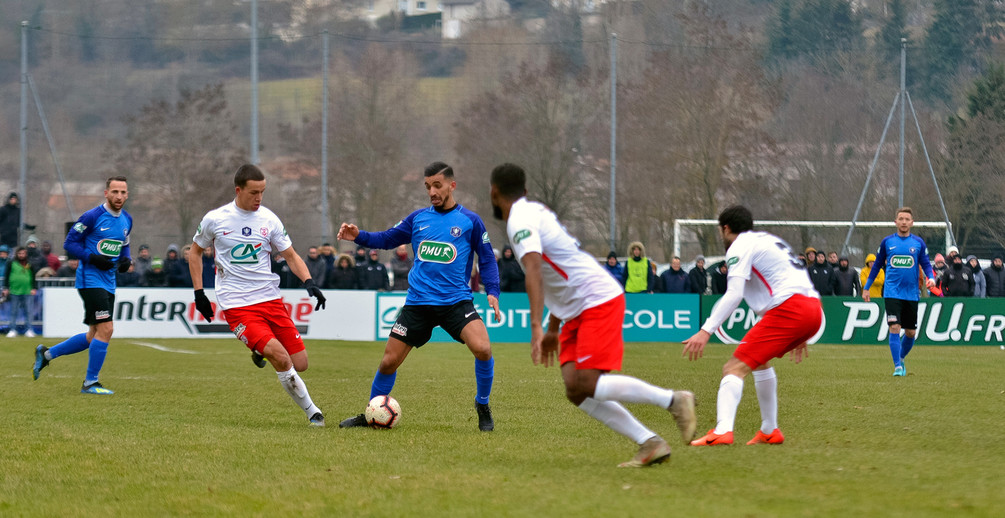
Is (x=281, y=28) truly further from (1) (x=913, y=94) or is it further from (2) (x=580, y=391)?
(2) (x=580, y=391)

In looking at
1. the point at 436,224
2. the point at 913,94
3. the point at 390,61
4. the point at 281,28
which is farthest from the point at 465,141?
the point at 436,224

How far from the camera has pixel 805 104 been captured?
42.8 meters

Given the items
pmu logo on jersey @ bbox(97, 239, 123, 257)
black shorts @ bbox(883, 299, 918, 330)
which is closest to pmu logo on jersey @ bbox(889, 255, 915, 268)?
black shorts @ bbox(883, 299, 918, 330)

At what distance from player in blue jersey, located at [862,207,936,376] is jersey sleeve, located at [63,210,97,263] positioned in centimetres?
1011

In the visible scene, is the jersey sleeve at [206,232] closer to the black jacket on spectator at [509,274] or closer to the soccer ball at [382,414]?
the soccer ball at [382,414]

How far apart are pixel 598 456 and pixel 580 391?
0.89 m

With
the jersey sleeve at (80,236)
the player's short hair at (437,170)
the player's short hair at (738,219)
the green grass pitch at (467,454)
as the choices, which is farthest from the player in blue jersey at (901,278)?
the jersey sleeve at (80,236)

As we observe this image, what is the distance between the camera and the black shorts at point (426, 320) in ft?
29.6

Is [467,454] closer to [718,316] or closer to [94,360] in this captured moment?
[718,316]

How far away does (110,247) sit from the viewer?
12.0 m

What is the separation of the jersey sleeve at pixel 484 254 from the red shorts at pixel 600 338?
238 centimetres

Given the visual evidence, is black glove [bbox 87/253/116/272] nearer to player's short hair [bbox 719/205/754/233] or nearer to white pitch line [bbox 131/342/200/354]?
player's short hair [bbox 719/205/754/233]

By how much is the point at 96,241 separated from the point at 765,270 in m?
7.61

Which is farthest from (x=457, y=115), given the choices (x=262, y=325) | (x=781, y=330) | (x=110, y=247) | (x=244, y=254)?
(x=781, y=330)
